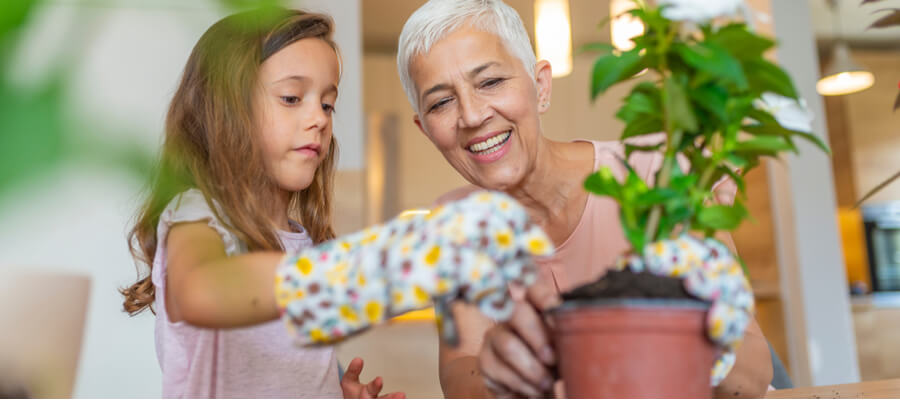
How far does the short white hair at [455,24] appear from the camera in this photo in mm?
1204

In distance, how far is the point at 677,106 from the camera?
0.56 meters

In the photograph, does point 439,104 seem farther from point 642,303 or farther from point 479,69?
point 642,303

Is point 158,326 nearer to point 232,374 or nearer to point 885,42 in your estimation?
point 232,374

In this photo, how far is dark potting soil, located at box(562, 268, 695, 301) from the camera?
53cm

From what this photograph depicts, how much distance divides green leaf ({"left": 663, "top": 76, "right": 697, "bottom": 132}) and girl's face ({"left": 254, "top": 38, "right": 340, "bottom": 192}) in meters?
0.57

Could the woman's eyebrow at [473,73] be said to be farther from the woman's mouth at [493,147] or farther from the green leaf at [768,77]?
the green leaf at [768,77]

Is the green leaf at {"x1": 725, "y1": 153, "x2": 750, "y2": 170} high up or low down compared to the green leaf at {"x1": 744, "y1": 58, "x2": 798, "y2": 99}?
down

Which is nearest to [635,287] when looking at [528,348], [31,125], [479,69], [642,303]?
[642,303]

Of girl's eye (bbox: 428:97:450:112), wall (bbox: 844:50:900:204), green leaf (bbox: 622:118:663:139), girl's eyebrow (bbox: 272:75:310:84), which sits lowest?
green leaf (bbox: 622:118:663:139)

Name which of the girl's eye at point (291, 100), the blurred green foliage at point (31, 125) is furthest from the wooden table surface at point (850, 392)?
the blurred green foliage at point (31, 125)

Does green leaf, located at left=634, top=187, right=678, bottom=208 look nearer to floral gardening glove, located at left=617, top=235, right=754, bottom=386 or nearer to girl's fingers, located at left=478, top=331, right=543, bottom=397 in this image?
floral gardening glove, located at left=617, top=235, right=754, bottom=386

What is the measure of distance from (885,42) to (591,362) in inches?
246

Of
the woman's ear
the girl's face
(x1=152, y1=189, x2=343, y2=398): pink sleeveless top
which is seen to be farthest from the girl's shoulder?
the woman's ear

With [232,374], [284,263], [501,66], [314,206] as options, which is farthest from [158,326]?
[501,66]
